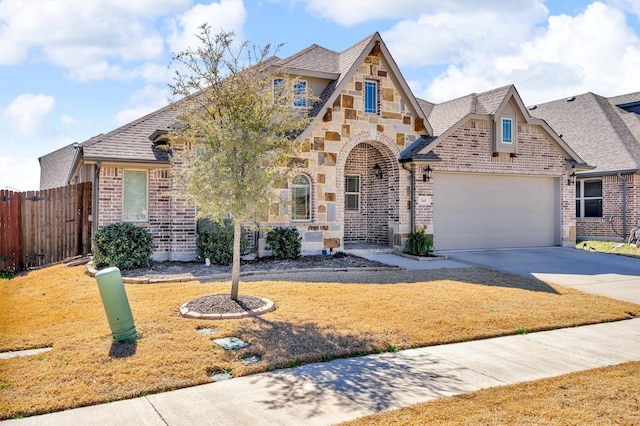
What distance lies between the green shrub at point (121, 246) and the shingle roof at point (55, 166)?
20.4 metres

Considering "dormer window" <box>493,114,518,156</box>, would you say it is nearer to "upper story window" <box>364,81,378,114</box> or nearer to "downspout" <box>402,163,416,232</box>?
"downspout" <box>402,163,416,232</box>

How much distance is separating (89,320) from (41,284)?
15.0 ft

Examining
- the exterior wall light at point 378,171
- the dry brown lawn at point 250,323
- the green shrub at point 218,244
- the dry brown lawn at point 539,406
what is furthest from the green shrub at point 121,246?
the dry brown lawn at point 539,406

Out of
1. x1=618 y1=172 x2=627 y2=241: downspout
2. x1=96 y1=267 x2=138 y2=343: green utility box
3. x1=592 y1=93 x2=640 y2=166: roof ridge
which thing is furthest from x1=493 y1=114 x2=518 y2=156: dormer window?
x1=96 y1=267 x2=138 y2=343: green utility box

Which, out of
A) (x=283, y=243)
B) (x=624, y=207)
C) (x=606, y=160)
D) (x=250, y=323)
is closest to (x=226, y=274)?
(x=283, y=243)

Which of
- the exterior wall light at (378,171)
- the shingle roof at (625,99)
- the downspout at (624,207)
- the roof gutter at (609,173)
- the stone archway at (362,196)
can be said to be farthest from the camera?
the shingle roof at (625,99)

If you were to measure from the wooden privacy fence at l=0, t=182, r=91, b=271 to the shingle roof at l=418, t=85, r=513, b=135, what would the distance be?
38.6ft

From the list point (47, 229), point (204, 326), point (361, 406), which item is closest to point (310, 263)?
point (204, 326)

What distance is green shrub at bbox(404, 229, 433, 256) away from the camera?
1506 centimetres

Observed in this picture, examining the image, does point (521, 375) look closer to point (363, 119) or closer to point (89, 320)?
point (89, 320)

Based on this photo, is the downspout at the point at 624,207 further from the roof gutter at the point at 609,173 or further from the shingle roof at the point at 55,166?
the shingle roof at the point at 55,166

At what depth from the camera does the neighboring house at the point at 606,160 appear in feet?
65.8

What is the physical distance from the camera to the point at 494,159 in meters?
17.2

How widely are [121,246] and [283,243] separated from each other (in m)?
4.37
